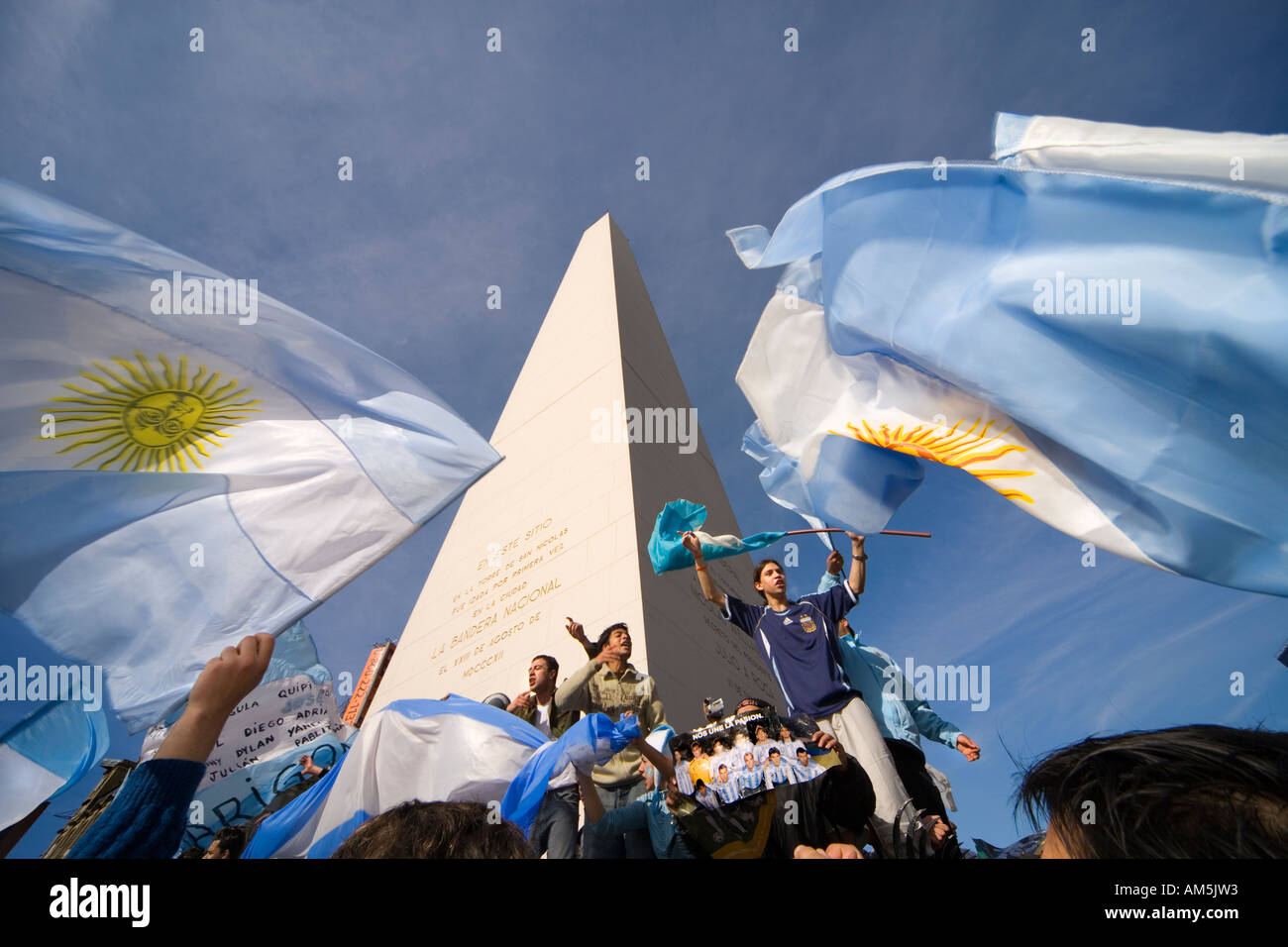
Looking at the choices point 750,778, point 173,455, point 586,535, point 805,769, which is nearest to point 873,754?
point 805,769

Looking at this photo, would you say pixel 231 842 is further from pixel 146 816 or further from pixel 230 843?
pixel 146 816

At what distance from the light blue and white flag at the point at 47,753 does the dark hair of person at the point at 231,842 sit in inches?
56.4

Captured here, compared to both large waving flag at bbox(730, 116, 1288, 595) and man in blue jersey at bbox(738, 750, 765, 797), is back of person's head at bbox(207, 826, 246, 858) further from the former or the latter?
A: large waving flag at bbox(730, 116, 1288, 595)

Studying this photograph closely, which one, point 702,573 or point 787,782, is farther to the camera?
point 702,573

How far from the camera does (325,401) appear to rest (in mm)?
2891

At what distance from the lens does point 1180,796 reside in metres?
0.83

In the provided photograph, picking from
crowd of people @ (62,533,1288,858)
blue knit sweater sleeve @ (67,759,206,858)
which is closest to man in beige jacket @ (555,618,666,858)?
crowd of people @ (62,533,1288,858)

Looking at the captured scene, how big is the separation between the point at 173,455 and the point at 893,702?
361 centimetres

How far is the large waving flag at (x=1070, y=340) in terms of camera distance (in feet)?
7.24

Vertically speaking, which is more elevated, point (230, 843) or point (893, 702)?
point (893, 702)

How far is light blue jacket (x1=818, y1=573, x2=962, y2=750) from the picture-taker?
3.62 m
